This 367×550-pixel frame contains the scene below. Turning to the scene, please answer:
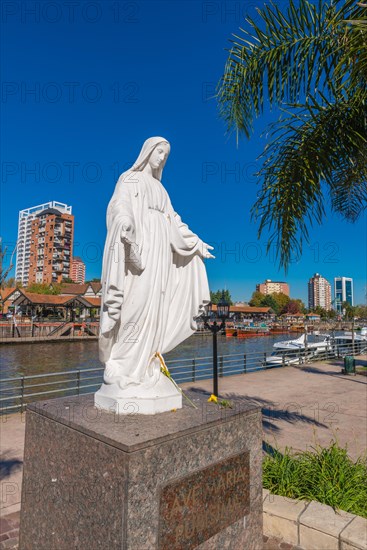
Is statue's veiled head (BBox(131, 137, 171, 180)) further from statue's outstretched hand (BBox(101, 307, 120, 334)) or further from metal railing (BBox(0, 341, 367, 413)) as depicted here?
metal railing (BBox(0, 341, 367, 413))

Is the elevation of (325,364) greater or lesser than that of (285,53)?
lesser

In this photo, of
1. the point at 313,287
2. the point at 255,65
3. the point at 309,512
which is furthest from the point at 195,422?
the point at 313,287

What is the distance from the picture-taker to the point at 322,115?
3.98 m

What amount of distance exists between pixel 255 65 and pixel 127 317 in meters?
3.06

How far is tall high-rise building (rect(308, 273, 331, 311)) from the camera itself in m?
154

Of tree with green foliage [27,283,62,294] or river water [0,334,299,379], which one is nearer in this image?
river water [0,334,299,379]

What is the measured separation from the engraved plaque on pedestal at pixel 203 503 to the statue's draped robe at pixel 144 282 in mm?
767

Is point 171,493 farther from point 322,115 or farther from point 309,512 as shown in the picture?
point 322,115

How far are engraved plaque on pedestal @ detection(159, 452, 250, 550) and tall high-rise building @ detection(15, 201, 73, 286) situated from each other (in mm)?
99691

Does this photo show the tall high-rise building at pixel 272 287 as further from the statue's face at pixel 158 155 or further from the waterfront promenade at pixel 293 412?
the statue's face at pixel 158 155

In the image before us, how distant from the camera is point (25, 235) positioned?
102m

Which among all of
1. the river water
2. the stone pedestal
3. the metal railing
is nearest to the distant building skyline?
the river water

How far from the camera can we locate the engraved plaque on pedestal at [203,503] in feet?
7.72

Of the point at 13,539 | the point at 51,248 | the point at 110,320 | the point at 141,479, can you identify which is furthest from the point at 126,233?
the point at 51,248
